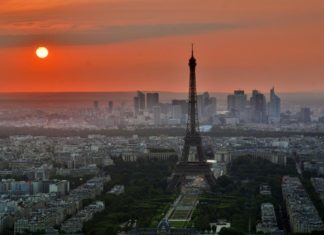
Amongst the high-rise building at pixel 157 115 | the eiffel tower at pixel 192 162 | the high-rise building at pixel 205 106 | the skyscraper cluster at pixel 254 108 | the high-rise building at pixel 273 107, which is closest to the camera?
the eiffel tower at pixel 192 162

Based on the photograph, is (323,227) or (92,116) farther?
(92,116)

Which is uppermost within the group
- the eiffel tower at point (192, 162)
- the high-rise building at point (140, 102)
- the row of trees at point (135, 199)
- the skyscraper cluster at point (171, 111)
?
the high-rise building at point (140, 102)

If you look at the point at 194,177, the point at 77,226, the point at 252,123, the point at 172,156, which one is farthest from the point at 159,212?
the point at 252,123

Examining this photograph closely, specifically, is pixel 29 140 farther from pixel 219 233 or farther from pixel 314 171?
pixel 219 233

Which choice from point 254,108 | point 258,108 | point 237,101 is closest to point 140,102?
point 237,101

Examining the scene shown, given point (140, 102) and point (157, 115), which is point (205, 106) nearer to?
point (157, 115)

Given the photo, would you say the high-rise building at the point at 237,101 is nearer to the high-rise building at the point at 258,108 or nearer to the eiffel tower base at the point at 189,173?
the high-rise building at the point at 258,108

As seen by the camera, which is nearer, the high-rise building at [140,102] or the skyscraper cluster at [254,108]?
the skyscraper cluster at [254,108]

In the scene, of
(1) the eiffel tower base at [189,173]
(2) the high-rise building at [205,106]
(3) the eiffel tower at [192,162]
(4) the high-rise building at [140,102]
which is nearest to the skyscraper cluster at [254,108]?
(2) the high-rise building at [205,106]
